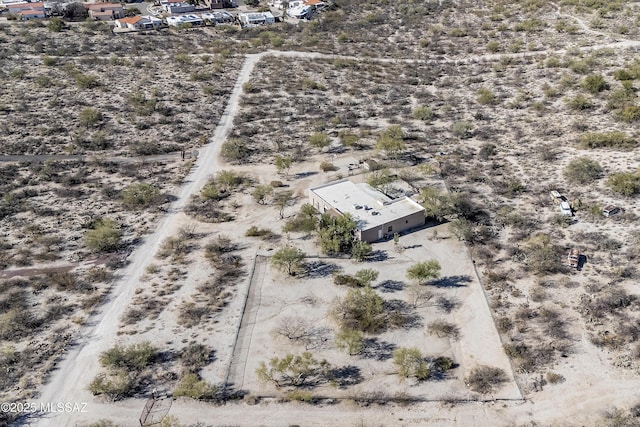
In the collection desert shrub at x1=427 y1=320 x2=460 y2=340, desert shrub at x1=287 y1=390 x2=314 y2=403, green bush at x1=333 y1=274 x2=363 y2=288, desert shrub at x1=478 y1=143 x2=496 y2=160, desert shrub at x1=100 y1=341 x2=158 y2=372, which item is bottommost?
desert shrub at x1=287 y1=390 x2=314 y2=403

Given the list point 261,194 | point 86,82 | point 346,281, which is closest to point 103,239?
point 261,194

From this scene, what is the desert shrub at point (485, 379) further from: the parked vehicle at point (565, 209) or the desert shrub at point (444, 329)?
the parked vehicle at point (565, 209)

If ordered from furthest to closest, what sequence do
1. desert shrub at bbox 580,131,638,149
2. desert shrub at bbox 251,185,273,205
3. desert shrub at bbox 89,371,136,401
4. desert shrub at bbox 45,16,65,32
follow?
desert shrub at bbox 45,16,65,32
desert shrub at bbox 580,131,638,149
desert shrub at bbox 251,185,273,205
desert shrub at bbox 89,371,136,401

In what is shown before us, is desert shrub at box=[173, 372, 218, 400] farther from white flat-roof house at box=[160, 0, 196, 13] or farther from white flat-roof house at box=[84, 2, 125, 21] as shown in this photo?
white flat-roof house at box=[160, 0, 196, 13]

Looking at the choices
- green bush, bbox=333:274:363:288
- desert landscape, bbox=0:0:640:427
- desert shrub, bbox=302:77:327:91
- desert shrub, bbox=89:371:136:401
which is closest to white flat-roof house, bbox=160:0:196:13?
desert landscape, bbox=0:0:640:427

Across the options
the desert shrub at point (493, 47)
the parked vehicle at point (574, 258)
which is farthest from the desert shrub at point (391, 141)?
the desert shrub at point (493, 47)

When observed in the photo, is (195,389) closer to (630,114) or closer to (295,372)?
(295,372)

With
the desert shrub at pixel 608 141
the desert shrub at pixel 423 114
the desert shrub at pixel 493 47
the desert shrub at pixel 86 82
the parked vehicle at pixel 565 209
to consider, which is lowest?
the parked vehicle at pixel 565 209
